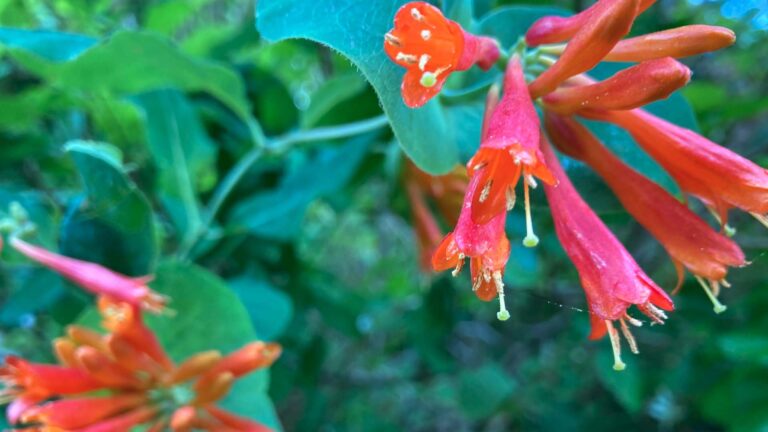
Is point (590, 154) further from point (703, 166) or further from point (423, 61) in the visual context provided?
point (423, 61)

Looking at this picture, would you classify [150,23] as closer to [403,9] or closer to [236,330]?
[236,330]

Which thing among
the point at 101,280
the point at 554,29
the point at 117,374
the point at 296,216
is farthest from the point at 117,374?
the point at 554,29

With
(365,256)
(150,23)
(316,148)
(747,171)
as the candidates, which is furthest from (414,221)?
(365,256)

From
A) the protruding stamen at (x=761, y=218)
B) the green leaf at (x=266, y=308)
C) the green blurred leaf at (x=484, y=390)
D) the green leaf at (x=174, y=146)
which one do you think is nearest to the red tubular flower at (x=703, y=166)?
the protruding stamen at (x=761, y=218)

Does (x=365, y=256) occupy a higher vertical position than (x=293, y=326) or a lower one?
lower

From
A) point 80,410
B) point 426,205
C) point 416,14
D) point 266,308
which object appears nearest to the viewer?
point 416,14
